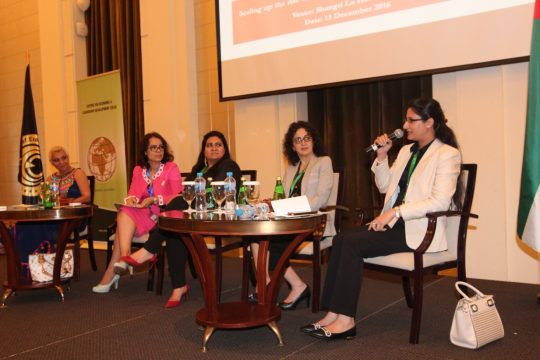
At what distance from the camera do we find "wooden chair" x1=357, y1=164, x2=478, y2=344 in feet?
7.63

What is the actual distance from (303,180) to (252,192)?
60cm

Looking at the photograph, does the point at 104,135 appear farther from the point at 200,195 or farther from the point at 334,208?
the point at 334,208

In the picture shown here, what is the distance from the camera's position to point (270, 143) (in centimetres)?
457

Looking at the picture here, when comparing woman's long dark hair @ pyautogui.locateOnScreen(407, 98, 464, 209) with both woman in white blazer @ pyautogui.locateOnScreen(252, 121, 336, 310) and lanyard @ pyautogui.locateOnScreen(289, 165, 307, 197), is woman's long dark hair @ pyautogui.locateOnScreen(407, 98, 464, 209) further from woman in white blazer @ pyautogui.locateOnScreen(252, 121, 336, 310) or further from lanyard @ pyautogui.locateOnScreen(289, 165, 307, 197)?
lanyard @ pyautogui.locateOnScreen(289, 165, 307, 197)

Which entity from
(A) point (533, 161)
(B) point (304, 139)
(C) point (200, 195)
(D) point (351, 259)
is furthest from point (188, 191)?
(A) point (533, 161)

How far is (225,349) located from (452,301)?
4.74 feet

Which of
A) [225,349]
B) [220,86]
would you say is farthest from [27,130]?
[225,349]

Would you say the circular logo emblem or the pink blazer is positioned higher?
the circular logo emblem

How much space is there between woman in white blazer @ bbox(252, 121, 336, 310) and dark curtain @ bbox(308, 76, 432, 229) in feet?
3.01

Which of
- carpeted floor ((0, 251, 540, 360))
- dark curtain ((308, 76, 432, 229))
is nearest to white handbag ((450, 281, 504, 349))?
carpeted floor ((0, 251, 540, 360))

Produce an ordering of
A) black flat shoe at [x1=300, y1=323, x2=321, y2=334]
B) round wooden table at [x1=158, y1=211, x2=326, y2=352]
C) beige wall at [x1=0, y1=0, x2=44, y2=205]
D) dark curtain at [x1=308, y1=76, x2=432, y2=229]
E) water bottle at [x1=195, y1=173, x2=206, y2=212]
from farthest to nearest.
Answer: beige wall at [x1=0, y1=0, x2=44, y2=205] < dark curtain at [x1=308, y1=76, x2=432, y2=229] < water bottle at [x1=195, y1=173, x2=206, y2=212] < black flat shoe at [x1=300, y1=323, x2=321, y2=334] < round wooden table at [x1=158, y1=211, x2=326, y2=352]

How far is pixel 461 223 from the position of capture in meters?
2.55

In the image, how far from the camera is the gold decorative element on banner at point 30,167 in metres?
6.08

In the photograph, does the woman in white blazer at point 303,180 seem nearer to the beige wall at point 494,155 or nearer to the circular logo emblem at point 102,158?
the beige wall at point 494,155
